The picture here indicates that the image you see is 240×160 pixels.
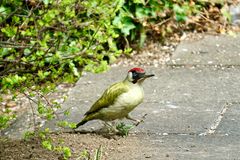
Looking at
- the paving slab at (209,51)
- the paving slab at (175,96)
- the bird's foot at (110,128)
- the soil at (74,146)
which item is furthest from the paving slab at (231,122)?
the paving slab at (209,51)

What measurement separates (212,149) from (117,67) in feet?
10.4

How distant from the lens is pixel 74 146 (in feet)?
21.1

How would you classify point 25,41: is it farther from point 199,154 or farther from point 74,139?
point 199,154

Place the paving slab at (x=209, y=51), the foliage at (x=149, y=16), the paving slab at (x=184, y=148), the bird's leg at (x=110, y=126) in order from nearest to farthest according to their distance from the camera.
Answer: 1. the paving slab at (x=184, y=148)
2. the bird's leg at (x=110, y=126)
3. the paving slab at (x=209, y=51)
4. the foliage at (x=149, y=16)

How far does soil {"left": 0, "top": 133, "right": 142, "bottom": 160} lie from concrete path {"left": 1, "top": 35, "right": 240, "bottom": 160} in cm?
11

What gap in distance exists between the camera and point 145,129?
691 centimetres

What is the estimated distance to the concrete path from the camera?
248 inches

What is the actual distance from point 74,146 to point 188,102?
5.50 ft

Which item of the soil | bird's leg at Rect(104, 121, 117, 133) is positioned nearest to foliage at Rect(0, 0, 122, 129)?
the soil

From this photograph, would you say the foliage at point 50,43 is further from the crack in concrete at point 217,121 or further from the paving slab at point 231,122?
the paving slab at point 231,122

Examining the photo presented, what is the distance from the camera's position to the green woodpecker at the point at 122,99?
6387 millimetres

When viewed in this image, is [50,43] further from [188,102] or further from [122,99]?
[188,102]

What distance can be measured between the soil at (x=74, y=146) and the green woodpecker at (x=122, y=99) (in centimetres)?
21

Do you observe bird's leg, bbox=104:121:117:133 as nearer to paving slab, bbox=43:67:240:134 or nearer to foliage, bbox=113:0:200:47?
paving slab, bbox=43:67:240:134
